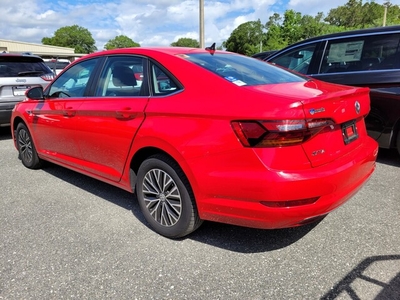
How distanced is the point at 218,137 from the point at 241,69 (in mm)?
926

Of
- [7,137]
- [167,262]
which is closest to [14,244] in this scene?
[167,262]

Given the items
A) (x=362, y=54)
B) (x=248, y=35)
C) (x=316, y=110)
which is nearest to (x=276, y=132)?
(x=316, y=110)

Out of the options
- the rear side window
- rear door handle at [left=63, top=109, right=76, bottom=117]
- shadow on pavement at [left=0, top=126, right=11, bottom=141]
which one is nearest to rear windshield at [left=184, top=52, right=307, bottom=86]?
rear door handle at [left=63, top=109, right=76, bottom=117]

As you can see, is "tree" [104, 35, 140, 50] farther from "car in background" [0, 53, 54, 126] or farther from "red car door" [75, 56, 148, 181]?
"red car door" [75, 56, 148, 181]

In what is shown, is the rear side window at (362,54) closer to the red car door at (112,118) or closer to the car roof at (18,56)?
the red car door at (112,118)

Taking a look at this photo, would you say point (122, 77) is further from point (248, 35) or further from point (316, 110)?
point (248, 35)

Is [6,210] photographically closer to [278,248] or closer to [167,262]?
[167,262]

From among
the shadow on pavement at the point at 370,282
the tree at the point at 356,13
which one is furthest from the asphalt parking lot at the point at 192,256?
the tree at the point at 356,13

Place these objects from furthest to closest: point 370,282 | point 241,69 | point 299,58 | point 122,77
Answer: point 299,58
point 122,77
point 241,69
point 370,282

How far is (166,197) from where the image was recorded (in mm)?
2889

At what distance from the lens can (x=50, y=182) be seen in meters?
4.50

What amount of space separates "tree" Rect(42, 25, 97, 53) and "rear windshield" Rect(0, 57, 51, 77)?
10543 centimetres

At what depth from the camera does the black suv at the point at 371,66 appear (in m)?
4.51

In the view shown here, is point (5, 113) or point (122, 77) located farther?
point (5, 113)
